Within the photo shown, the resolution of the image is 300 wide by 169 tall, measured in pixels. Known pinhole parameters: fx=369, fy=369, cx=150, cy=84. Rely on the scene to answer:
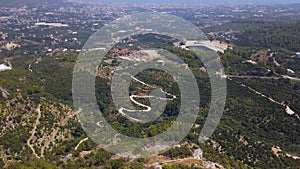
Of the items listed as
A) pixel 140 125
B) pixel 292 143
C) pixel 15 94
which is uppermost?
pixel 15 94

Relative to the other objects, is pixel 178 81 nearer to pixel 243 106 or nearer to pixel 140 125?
pixel 243 106

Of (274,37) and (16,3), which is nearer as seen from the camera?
(274,37)

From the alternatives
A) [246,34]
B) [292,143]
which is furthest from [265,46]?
[292,143]

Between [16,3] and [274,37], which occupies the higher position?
[16,3]

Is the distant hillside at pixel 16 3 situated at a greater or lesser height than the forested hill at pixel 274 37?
greater

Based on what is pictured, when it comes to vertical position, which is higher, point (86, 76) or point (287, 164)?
point (86, 76)

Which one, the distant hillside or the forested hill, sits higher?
the distant hillside

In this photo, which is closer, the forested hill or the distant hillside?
the forested hill

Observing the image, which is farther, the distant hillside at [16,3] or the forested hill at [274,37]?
the distant hillside at [16,3]
